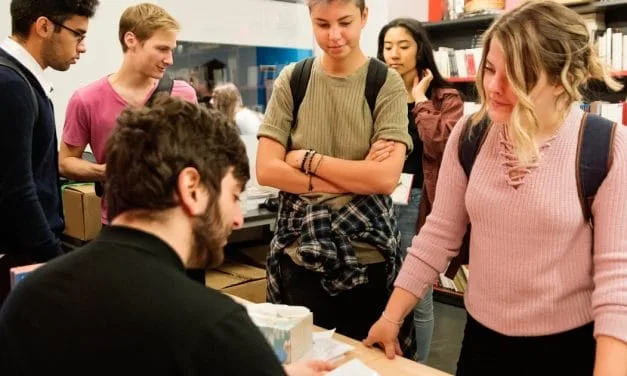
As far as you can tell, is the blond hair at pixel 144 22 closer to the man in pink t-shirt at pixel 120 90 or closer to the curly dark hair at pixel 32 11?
the man in pink t-shirt at pixel 120 90

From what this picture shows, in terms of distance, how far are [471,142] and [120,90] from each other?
61.2 inches

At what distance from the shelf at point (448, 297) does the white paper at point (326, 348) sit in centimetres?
301

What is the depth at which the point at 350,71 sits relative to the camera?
188 cm

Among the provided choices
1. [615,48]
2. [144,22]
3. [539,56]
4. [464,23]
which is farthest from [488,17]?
[539,56]

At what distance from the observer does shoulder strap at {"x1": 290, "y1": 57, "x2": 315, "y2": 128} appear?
1.89m

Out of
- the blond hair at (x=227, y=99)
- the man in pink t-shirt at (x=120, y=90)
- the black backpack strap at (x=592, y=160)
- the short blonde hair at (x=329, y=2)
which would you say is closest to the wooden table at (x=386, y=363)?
the black backpack strap at (x=592, y=160)

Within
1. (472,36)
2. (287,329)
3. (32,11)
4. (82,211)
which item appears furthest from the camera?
(472,36)

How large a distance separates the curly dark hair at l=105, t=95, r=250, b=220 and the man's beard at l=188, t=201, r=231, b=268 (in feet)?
0.10

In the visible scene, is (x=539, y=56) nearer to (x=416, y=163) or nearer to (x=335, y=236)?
(x=335, y=236)

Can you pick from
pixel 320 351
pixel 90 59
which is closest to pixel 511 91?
pixel 320 351

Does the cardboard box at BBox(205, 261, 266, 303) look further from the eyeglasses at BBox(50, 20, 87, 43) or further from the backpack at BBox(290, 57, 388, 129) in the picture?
the backpack at BBox(290, 57, 388, 129)

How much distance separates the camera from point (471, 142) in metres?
1.46

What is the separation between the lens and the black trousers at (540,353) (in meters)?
1.33

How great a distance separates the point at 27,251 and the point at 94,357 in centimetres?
129
